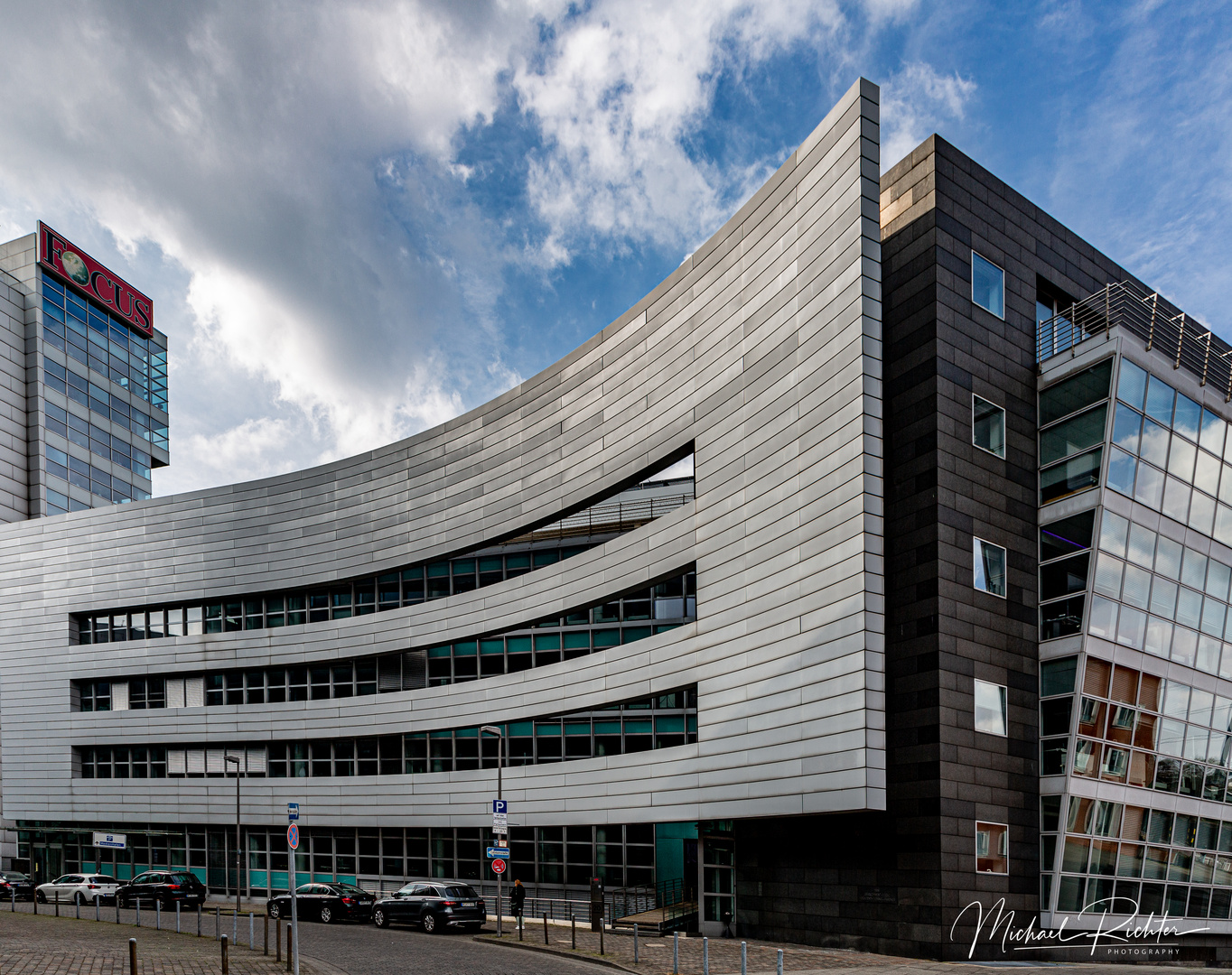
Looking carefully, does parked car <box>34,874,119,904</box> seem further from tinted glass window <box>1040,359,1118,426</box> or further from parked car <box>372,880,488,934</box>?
tinted glass window <box>1040,359,1118,426</box>

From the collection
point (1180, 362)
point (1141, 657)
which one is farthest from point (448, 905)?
point (1180, 362)

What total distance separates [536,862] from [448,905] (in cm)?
743

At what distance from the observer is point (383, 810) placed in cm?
3909

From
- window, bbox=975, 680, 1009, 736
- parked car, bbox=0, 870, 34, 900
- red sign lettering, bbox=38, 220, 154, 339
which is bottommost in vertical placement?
parked car, bbox=0, 870, 34, 900

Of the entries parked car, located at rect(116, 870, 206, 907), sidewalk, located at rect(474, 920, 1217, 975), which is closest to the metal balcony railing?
sidewalk, located at rect(474, 920, 1217, 975)

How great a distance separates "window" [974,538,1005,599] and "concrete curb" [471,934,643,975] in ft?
38.7

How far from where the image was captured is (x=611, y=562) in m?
32.2

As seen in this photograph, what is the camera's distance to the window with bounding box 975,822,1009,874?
22.5 metres

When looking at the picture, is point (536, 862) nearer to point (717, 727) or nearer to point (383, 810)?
point (383, 810)

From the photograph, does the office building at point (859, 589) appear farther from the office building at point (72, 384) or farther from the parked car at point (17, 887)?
the office building at point (72, 384)

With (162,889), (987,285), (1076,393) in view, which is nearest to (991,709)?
(1076,393)

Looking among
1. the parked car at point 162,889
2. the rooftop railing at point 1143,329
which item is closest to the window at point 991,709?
the rooftop railing at point 1143,329

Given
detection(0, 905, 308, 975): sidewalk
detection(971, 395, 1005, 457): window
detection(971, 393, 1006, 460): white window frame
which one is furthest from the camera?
detection(971, 395, 1005, 457): window

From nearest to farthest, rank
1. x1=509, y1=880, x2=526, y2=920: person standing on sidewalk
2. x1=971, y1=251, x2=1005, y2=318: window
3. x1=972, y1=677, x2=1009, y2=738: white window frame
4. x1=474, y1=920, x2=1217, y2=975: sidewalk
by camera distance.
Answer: x1=474, y1=920, x2=1217, y2=975: sidewalk, x1=972, y1=677, x2=1009, y2=738: white window frame, x1=971, y1=251, x2=1005, y2=318: window, x1=509, y1=880, x2=526, y2=920: person standing on sidewalk
